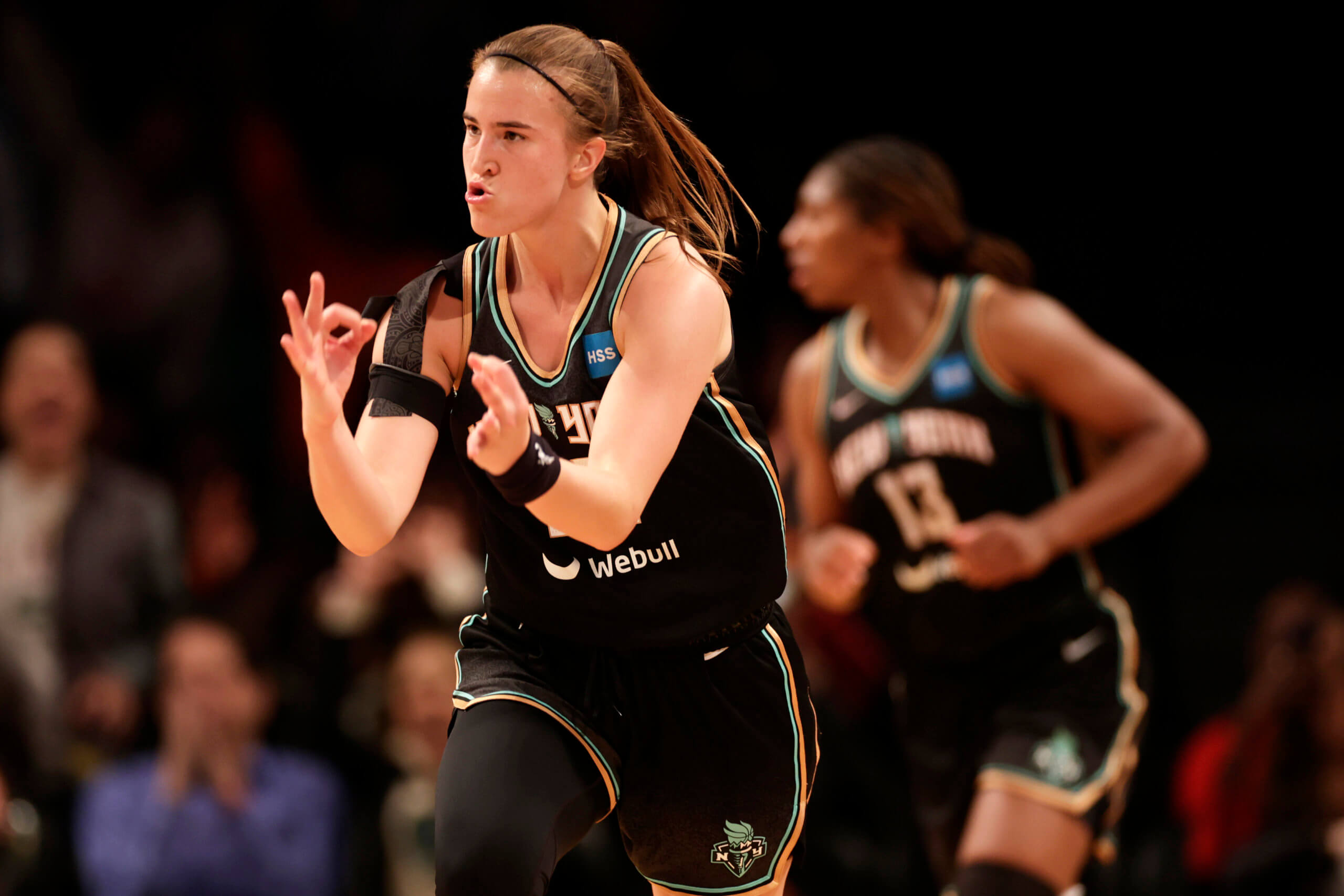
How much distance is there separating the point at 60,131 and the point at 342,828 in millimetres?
3690

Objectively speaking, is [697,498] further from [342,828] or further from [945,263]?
[342,828]

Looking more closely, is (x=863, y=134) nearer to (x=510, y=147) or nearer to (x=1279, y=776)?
(x=1279, y=776)

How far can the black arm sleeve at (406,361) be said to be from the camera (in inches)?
117

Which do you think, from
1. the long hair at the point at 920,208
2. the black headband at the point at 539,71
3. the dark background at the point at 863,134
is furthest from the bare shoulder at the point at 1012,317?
the dark background at the point at 863,134

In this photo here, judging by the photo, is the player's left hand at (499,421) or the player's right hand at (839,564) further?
the player's right hand at (839,564)

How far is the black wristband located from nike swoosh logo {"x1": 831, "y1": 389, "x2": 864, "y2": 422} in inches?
87.8

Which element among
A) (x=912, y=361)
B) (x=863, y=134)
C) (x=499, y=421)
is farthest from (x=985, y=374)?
(x=863, y=134)

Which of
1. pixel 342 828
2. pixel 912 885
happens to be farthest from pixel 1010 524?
pixel 342 828

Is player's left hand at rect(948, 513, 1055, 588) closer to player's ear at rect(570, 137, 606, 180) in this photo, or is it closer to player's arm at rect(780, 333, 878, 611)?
player's arm at rect(780, 333, 878, 611)

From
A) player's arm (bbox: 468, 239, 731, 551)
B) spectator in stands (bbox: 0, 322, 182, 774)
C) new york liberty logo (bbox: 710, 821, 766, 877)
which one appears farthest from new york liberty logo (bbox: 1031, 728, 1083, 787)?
spectator in stands (bbox: 0, 322, 182, 774)

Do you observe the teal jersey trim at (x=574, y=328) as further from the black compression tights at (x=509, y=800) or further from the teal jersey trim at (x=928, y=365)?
the teal jersey trim at (x=928, y=365)

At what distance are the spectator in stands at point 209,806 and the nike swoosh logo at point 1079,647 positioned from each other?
121 inches

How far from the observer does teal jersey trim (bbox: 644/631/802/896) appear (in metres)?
3.19

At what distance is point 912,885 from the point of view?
6141 mm
